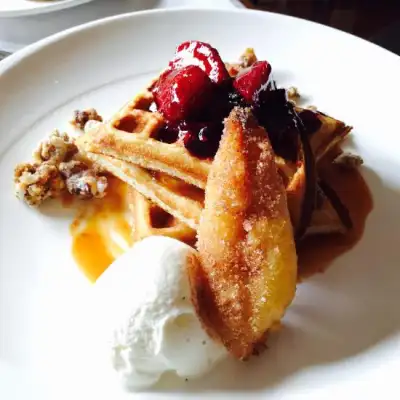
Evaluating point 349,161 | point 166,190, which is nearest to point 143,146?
point 166,190

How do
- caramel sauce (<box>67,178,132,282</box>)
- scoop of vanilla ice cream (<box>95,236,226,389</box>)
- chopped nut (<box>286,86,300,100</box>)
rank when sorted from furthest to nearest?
chopped nut (<box>286,86,300,100</box>)
caramel sauce (<box>67,178,132,282</box>)
scoop of vanilla ice cream (<box>95,236,226,389</box>)

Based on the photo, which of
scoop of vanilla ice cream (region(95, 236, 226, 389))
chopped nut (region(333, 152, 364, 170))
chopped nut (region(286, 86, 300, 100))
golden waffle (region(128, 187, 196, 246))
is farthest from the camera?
chopped nut (region(286, 86, 300, 100))

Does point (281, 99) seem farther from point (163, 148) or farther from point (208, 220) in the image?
point (208, 220)

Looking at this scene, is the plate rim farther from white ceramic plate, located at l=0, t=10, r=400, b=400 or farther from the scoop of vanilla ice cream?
the scoop of vanilla ice cream

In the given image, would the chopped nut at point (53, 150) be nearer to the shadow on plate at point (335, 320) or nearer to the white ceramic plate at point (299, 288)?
the white ceramic plate at point (299, 288)

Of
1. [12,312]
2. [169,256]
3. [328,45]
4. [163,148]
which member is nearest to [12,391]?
[12,312]

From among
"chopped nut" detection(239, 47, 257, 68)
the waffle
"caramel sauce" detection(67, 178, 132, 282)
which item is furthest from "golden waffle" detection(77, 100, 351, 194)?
"chopped nut" detection(239, 47, 257, 68)

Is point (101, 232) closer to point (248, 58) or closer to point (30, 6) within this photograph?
point (248, 58)
